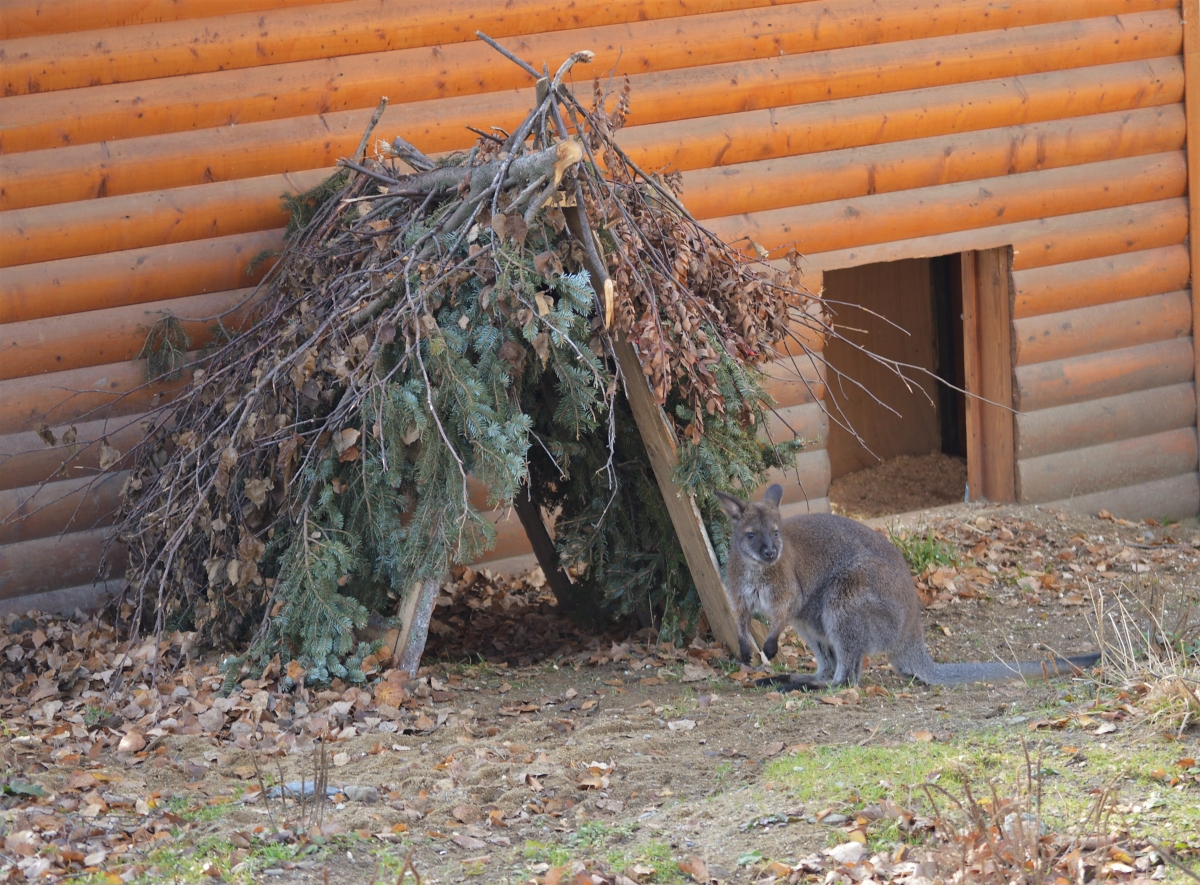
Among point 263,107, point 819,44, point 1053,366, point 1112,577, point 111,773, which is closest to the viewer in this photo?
point 111,773

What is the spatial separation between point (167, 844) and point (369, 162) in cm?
419

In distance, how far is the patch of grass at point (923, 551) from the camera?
812cm

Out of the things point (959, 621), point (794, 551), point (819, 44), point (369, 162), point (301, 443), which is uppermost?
point (819, 44)

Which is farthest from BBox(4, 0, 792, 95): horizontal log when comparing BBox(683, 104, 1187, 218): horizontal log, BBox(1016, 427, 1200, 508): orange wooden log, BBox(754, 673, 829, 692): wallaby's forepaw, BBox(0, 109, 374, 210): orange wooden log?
BBox(1016, 427, 1200, 508): orange wooden log

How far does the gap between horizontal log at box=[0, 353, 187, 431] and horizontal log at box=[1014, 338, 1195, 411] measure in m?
6.35

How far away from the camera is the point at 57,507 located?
7.15 metres

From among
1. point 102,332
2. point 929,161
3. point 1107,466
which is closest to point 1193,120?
point 929,161

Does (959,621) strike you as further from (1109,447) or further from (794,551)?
(1109,447)

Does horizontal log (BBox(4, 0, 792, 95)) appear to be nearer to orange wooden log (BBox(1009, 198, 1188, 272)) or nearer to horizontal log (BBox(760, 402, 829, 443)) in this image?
horizontal log (BBox(760, 402, 829, 443))

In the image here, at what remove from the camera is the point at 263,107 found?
7.41m

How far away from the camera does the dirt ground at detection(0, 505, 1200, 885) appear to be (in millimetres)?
4031

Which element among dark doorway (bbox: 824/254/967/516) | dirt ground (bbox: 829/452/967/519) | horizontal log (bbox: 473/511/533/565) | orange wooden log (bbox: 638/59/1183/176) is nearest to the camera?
horizontal log (bbox: 473/511/533/565)

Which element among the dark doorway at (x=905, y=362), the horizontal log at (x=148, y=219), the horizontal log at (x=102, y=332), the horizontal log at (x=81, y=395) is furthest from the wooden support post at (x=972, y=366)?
the horizontal log at (x=81, y=395)

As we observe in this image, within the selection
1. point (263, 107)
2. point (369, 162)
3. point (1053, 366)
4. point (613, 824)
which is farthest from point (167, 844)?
point (1053, 366)
